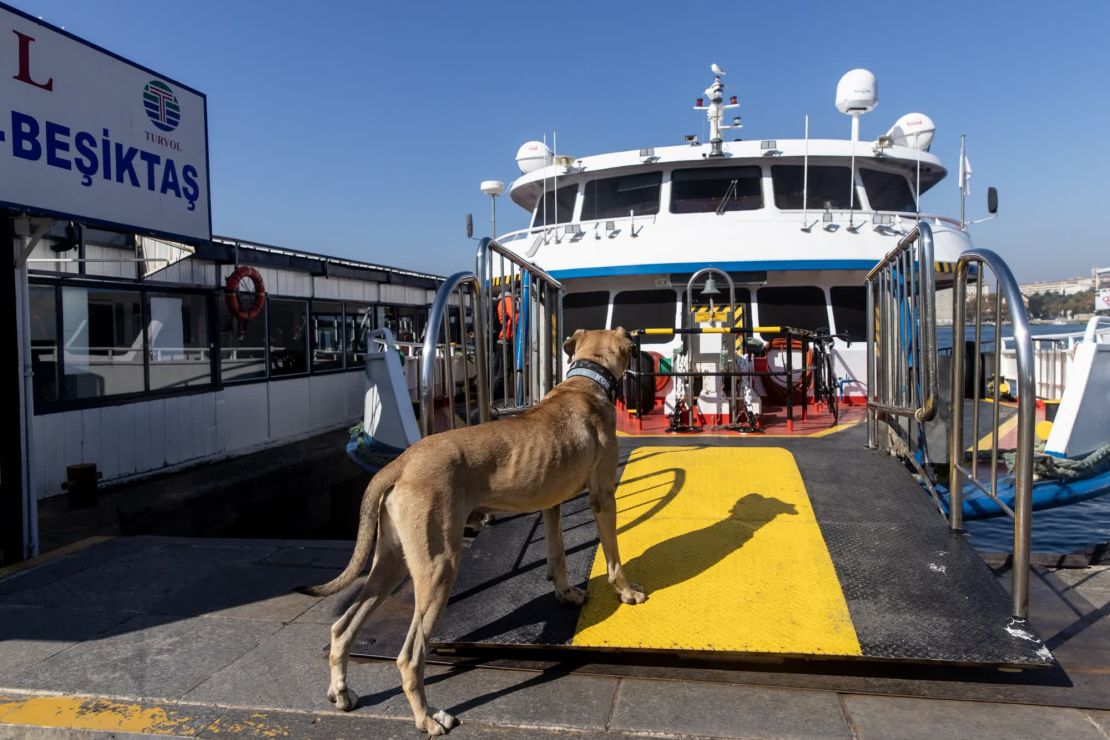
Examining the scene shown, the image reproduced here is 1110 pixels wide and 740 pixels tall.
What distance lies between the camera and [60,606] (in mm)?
4562

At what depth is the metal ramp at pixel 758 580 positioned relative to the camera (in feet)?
11.0

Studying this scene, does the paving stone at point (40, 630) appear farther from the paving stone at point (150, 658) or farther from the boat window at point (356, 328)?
the boat window at point (356, 328)

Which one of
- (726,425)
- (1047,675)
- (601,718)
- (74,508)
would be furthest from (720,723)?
(74,508)

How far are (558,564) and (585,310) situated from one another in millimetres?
6713

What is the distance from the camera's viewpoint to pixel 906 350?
540 cm

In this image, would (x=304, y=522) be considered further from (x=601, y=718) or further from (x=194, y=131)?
(x=601, y=718)

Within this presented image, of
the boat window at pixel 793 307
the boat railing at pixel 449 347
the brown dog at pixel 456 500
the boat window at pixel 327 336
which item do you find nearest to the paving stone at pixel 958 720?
the brown dog at pixel 456 500

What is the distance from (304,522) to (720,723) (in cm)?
828

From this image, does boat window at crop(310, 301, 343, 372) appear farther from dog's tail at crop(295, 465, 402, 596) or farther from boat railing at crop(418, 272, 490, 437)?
dog's tail at crop(295, 465, 402, 596)

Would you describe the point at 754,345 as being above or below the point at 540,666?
above

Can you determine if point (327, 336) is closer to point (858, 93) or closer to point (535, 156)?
point (535, 156)

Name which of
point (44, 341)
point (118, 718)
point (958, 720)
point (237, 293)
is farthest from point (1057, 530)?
point (44, 341)

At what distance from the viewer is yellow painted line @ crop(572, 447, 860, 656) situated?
3.43 meters

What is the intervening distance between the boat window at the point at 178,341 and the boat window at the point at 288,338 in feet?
5.65
